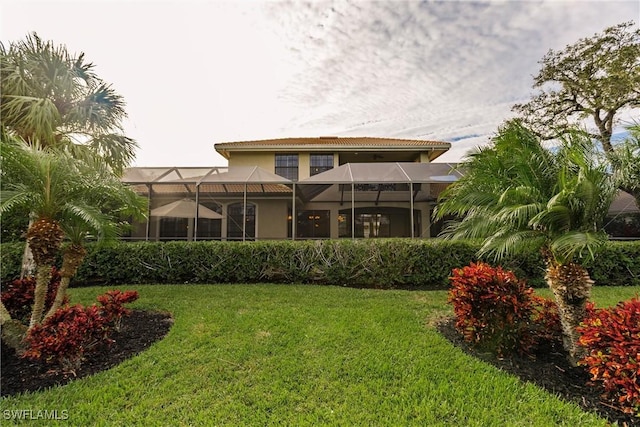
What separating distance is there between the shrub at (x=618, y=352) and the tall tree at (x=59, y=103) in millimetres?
8723

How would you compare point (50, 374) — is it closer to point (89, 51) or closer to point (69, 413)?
point (69, 413)

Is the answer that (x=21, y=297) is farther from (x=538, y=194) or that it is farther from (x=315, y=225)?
(x=315, y=225)

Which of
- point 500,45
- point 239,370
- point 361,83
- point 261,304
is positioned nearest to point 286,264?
point 261,304

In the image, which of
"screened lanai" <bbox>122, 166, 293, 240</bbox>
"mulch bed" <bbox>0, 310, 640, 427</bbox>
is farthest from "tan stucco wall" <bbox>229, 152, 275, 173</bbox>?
"mulch bed" <bbox>0, 310, 640, 427</bbox>

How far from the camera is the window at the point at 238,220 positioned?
16141 millimetres

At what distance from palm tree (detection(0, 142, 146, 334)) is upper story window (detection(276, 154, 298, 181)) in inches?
566

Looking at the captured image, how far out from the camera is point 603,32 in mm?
12562

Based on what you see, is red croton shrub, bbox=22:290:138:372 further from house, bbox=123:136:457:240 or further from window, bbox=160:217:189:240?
window, bbox=160:217:189:240

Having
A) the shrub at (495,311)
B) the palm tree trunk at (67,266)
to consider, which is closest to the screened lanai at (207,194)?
the palm tree trunk at (67,266)

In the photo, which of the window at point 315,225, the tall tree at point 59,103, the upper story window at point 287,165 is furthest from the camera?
the upper story window at point 287,165

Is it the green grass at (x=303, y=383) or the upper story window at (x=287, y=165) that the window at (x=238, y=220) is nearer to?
the upper story window at (x=287, y=165)

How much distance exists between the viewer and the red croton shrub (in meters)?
3.24

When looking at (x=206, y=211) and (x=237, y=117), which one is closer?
(x=206, y=211)

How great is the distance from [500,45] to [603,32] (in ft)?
30.4
